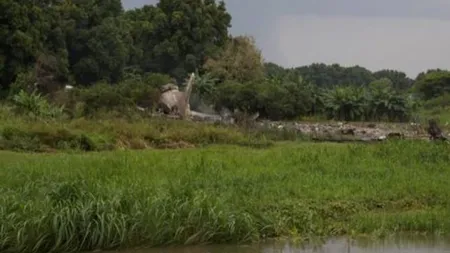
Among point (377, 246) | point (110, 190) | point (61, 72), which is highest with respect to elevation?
point (61, 72)

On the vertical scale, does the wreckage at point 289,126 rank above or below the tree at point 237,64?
below

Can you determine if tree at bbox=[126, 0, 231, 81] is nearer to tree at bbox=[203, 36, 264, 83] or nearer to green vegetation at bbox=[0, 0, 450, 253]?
green vegetation at bbox=[0, 0, 450, 253]

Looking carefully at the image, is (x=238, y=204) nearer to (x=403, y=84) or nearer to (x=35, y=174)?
(x=35, y=174)

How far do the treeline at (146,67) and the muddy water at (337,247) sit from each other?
1970cm

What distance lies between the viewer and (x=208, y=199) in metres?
10.1

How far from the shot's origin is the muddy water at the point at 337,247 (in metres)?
9.30

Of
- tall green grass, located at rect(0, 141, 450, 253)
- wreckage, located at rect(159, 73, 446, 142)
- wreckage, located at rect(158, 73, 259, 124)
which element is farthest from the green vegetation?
wreckage, located at rect(159, 73, 446, 142)

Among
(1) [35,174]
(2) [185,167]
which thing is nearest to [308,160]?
(2) [185,167]

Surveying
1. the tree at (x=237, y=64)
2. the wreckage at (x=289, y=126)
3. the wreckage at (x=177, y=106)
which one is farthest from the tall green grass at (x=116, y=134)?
the tree at (x=237, y=64)

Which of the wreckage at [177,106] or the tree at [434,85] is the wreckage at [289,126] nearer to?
the wreckage at [177,106]

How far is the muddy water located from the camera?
9.30 metres

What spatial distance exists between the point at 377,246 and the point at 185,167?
21.5 ft

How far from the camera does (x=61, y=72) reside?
4259cm

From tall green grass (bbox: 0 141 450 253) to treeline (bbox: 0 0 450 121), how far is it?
1423 centimetres
